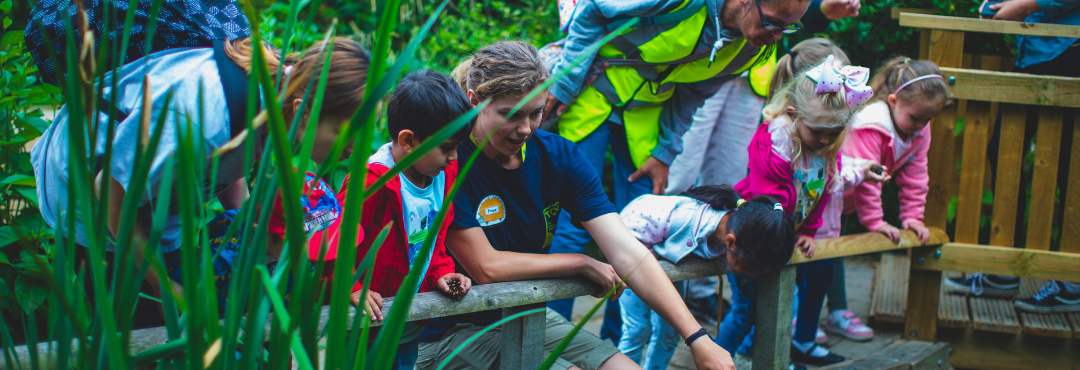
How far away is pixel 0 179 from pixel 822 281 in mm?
2825

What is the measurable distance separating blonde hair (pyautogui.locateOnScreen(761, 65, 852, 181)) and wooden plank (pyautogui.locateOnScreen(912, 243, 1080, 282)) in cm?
86

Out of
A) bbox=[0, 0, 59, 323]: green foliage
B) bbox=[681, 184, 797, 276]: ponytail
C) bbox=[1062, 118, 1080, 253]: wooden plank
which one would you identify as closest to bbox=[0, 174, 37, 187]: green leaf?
bbox=[0, 0, 59, 323]: green foliage

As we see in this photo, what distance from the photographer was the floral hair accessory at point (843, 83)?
2.43 meters

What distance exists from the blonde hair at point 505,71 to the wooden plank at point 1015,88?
78.9 inches

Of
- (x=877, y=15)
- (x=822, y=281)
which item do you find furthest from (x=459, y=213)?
(x=877, y=15)

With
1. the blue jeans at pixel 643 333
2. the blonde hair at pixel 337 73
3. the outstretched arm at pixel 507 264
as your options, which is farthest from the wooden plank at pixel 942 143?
the blonde hair at pixel 337 73

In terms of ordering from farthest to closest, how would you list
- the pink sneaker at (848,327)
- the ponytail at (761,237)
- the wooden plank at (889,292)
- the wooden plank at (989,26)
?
the wooden plank at (889,292), the pink sneaker at (848,327), the wooden plank at (989,26), the ponytail at (761,237)

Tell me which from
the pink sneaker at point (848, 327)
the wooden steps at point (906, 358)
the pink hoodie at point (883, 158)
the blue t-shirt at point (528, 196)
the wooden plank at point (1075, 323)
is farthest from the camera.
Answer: the pink sneaker at point (848, 327)

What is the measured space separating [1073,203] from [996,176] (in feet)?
1.01

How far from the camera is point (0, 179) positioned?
182 centimetres

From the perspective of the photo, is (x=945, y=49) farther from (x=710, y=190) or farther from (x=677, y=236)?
(x=677, y=236)

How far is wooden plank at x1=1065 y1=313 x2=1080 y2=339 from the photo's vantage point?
305 centimetres

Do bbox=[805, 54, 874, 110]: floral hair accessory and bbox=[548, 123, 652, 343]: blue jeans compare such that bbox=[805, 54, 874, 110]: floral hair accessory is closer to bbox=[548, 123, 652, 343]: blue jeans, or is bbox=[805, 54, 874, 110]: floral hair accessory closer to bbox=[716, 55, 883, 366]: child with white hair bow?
bbox=[716, 55, 883, 366]: child with white hair bow

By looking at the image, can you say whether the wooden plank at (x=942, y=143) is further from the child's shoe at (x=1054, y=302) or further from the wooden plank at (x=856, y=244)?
the child's shoe at (x=1054, y=302)
